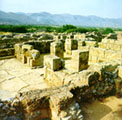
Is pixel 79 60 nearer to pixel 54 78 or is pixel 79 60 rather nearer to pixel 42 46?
pixel 54 78

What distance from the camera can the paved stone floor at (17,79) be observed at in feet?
18.6

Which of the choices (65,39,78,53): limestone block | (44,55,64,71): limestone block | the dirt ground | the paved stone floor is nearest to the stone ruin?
(44,55,64,71): limestone block

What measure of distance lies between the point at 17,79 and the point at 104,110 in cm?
425

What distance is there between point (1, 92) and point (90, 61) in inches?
239

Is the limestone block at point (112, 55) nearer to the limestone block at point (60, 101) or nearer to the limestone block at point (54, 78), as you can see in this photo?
the limestone block at point (54, 78)

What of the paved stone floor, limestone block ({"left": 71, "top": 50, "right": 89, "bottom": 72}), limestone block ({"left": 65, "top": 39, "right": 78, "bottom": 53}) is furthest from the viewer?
limestone block ({"left": 65, "top": 39, "right": 78, "bottom": 53})

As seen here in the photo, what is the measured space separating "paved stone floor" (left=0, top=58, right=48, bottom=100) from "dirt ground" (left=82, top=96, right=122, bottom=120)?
2250 millimetres

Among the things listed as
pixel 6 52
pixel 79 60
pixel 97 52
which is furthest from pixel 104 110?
pixel 6 52

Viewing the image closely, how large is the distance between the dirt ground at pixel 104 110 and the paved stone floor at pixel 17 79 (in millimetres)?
2250

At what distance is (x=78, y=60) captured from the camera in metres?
7.14

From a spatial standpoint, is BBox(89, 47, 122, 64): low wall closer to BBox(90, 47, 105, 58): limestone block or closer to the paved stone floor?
BBox(90, 47, 105, 58): limestone block

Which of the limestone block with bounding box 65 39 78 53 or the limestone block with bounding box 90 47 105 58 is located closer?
the limestone block with bounding box 90 47 105 58

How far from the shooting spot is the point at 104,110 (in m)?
4.45

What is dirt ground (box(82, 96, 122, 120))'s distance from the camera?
4.15 metres
